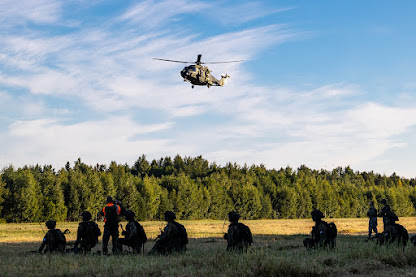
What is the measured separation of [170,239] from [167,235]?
0.64ft

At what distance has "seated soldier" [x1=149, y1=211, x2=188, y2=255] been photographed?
14.9 metres

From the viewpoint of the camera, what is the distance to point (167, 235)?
1491 cm

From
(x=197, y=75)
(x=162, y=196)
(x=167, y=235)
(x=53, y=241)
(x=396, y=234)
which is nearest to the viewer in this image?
(x=167, y=235)

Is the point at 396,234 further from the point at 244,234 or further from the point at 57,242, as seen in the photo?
the point at 57,242

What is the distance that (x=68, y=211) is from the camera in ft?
215

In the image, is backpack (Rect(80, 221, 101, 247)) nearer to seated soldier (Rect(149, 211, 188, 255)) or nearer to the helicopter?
seated soldier (Rect(149, 211, 188, 255))

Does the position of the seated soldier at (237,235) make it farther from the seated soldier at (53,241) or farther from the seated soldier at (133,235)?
the seated soldier at (53,241)

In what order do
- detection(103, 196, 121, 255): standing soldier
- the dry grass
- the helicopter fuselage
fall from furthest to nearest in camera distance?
the helicopter fuselage
the dry grass
detection(103, 196, 121, 255): standing soldier

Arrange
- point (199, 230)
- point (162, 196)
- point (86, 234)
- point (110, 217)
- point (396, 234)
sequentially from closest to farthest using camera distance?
point (396, 234)
point (86, 234)
point (110, 217)
point (199, 230)
point (162, 196)

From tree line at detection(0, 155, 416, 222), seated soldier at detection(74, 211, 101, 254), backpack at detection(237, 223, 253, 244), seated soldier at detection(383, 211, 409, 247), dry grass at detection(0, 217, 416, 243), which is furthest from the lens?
tree line at detection(0, 155, 416, 222)

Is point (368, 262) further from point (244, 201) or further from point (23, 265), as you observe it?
point (244, 201)

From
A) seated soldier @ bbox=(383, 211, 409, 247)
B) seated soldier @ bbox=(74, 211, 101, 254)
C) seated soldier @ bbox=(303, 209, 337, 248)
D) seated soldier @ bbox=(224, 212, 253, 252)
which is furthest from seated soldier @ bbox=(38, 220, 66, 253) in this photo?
seated soldier @ bbox=(383, 211, 409, 247)

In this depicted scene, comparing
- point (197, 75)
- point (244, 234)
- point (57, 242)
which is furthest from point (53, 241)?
point (197, 75)

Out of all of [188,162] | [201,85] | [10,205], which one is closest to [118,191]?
[10,205]
